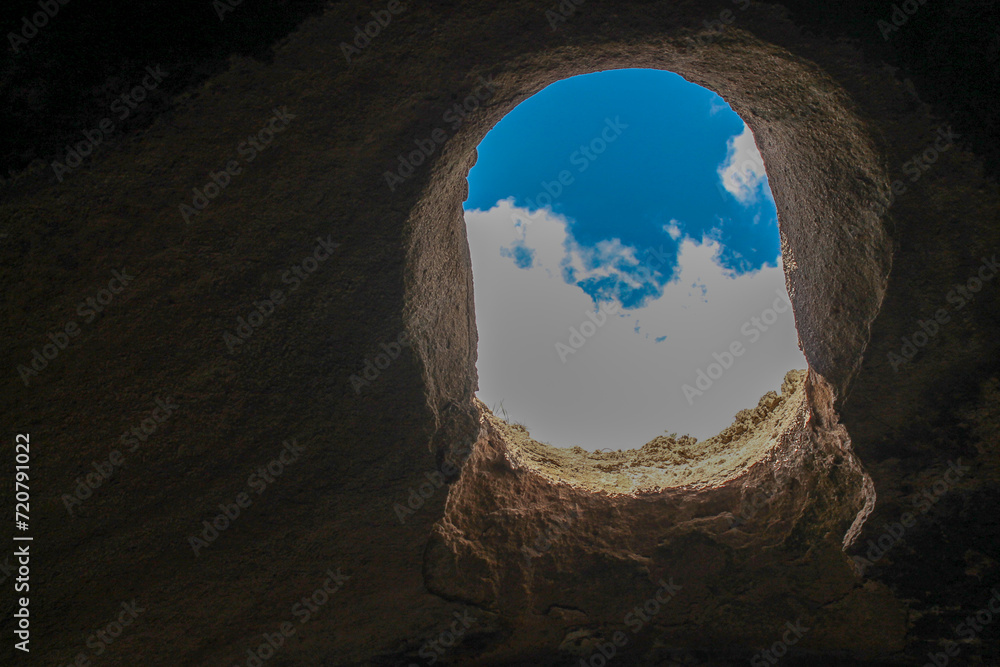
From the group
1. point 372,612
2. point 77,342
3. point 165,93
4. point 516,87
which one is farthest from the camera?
point 372,612

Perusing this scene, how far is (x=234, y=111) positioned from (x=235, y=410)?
4.02 feet

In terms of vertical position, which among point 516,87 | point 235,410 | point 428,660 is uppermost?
point 516,87

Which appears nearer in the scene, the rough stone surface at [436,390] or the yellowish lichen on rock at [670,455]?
the rough stone surface at [436,390]

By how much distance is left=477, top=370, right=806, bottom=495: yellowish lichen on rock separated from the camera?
3.40m

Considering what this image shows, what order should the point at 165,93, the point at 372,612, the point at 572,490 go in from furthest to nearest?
the point at 572,490 → the point at 372,612 → the point at 165,93

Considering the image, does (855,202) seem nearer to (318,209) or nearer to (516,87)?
(516,87)

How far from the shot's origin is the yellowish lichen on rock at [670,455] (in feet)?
11.1

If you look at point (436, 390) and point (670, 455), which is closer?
point (436, 390)

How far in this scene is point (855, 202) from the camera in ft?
7.99

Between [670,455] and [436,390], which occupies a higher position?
[436,390]

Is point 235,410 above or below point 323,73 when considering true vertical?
below

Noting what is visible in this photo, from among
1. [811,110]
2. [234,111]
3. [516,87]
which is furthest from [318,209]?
[811,110]

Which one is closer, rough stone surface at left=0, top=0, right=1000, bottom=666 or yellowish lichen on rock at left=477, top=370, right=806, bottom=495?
rough stone surface at left=0, top=0, right=1000, bottom=666

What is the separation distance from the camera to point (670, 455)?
4.10 metres
